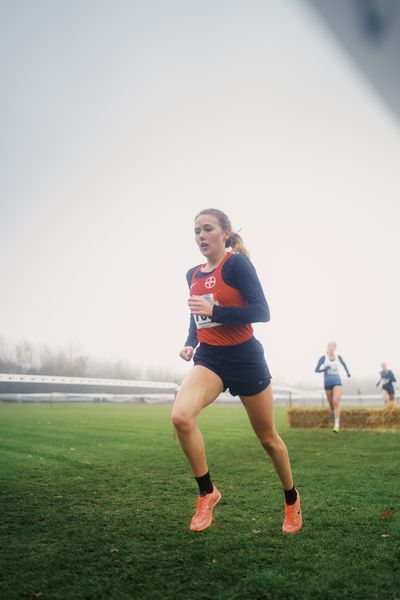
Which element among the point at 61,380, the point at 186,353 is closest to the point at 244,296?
the point at 186,353

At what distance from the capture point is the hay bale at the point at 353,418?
13.6m

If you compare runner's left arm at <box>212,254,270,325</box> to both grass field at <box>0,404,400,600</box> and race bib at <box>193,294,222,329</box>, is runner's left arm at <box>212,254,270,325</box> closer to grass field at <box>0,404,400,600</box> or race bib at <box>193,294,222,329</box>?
race bib at <box>193,294,222,329</box>

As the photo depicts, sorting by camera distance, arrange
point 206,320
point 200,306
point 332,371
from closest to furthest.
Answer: point 200,306
point 206,320
point 332,371

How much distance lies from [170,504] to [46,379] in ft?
34.4

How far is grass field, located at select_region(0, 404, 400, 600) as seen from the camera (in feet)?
8.57

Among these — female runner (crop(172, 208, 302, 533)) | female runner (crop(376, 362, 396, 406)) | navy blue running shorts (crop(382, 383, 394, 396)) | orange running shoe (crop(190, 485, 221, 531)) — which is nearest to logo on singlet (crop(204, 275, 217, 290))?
female runner (crop(172, 208, 302, 533))

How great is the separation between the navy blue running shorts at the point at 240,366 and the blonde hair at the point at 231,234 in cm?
79

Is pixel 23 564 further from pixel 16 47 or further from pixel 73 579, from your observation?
pixel 16 47

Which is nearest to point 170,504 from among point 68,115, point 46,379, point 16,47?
point 46,379

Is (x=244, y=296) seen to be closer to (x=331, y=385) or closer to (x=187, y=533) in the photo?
(x=187, y=533)

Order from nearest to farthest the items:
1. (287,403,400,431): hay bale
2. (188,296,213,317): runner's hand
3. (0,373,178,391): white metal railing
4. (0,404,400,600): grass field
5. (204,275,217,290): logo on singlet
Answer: (0,404,400,600): grass field → (188,296,213,317): runner's hand → (204,275,217,290): logo on singlet → (0,373,178,391): white metal railing → (287,403,400,431): hay bale

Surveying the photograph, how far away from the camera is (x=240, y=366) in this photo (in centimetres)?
372

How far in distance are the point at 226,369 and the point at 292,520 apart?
50.4 inches

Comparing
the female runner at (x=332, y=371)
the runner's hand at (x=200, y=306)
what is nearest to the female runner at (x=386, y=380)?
the female runner at (x=332, y=371)
